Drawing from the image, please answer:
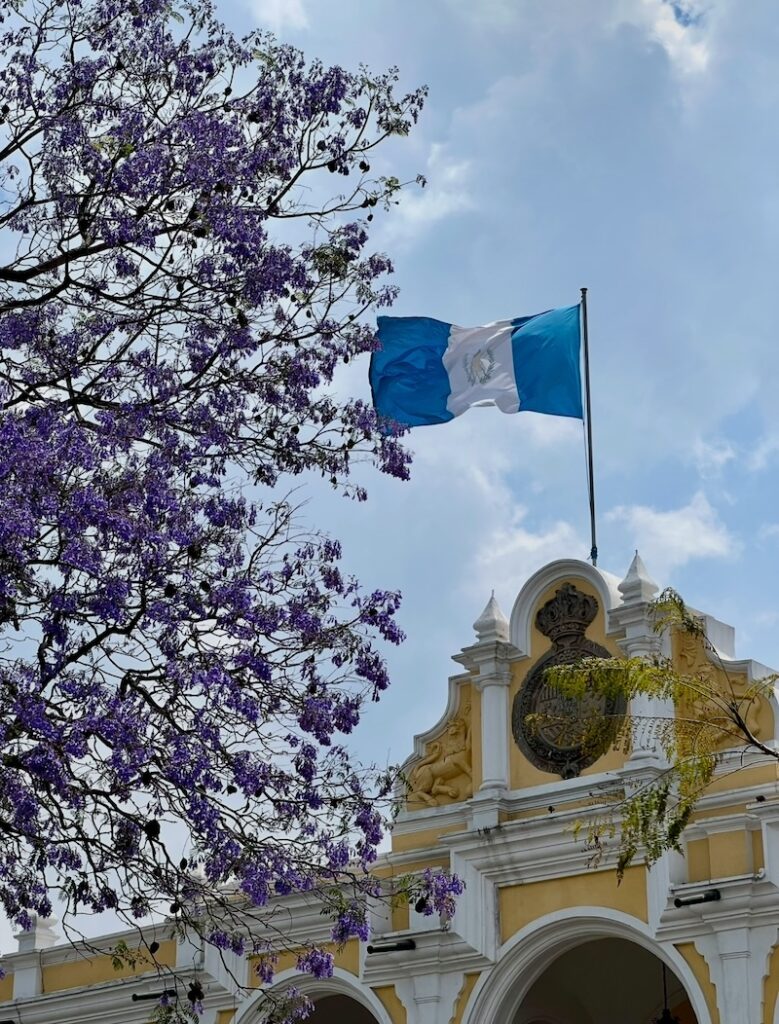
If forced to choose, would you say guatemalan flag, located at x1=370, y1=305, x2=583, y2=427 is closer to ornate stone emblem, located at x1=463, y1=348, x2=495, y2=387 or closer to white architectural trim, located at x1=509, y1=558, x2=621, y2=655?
ornate stone emblem, located at x1=463, y1=348, x2=495, y2=387

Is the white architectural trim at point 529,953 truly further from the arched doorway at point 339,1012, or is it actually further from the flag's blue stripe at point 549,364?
the flag's blue stripe at point 549,364

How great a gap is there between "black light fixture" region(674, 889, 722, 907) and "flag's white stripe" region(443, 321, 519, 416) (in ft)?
18.2

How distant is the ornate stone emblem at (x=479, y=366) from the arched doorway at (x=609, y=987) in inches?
230

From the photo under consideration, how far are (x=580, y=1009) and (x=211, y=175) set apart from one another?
1110 cm

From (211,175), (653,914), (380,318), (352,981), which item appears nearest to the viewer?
(211,175)

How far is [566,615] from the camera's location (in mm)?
18609

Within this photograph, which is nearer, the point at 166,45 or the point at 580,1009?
the point at 166,45

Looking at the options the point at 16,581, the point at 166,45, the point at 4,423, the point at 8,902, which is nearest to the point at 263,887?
the point at 8,902

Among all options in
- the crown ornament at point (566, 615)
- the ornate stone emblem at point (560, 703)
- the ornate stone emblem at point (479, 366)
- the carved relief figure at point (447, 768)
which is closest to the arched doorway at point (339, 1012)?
the carved relief figure at point (447, 768)

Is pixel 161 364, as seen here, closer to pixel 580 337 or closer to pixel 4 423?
pixel 4 423

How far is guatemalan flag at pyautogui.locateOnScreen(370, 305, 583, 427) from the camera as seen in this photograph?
772 inches

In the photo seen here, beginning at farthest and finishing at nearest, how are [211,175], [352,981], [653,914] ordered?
[352,981]
[653,914]
[211,175]

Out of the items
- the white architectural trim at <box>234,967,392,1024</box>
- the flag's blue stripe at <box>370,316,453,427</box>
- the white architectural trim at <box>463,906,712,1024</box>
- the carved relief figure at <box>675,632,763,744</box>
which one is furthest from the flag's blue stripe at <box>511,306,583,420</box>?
the white architectural trim at <box>234,967,392,1024</box>

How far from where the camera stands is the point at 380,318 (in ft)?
66.8
